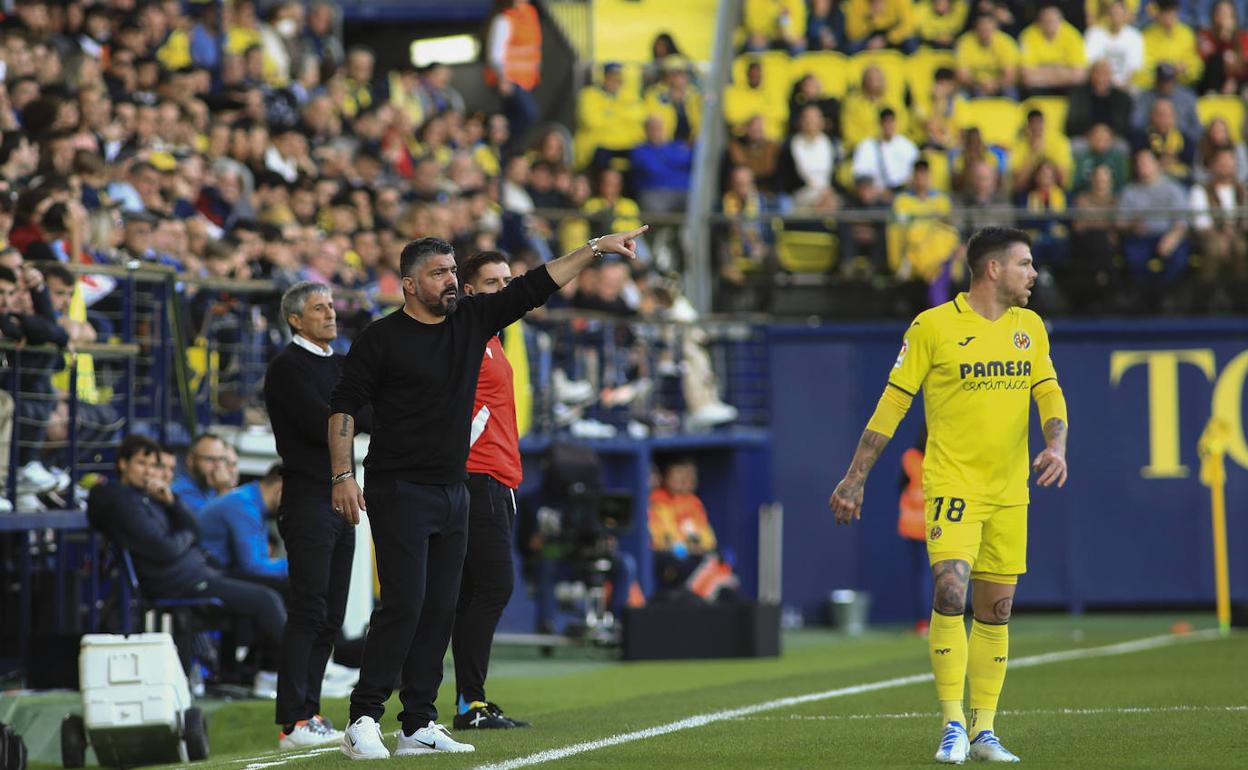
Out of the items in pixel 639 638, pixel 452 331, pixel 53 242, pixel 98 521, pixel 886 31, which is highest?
pixel 886 31

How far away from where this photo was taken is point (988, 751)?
24.6ft

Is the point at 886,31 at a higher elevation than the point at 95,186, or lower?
higher

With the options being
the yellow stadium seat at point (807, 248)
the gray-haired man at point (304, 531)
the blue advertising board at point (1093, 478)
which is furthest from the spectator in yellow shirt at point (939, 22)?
the gray-haired man at point (304, 531)

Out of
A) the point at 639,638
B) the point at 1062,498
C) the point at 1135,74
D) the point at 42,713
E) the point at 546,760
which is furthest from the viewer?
the point at 1135,74

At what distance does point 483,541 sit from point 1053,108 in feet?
49.9

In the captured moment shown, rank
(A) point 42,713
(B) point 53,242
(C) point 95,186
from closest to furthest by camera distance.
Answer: (A) point 42,713
(B) point 53,242
(C) point 95,186

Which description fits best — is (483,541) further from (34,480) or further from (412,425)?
(34,480)

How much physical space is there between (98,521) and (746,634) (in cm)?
600

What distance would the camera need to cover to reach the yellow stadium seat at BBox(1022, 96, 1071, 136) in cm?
2289

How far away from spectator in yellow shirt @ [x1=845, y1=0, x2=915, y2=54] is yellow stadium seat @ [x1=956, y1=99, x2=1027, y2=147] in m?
1.18

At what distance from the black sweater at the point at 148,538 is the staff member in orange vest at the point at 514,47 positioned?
13.2 meters

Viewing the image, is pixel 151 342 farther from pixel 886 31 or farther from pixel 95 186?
pixel 886 31

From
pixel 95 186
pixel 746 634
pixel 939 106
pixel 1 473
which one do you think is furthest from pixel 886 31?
pixel 1 473

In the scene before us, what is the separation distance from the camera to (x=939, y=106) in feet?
74.3
